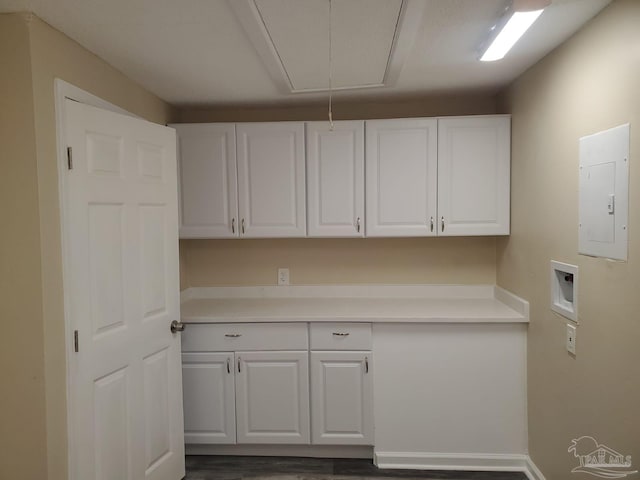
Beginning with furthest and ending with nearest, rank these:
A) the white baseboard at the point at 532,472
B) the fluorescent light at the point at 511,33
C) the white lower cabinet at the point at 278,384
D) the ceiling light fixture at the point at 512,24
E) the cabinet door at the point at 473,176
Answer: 1. the cabinet door at the point at 473,176
2. the white lower cabinet at the point at 278,384
3. the white baseboard at the point at 532,472
4. the fluorescent light at the point at 511,33
5. the ceiling light fixture at the point at 512,24

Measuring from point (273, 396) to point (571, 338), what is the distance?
5.46 feet

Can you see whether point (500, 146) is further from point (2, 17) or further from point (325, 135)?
point (2, 17)

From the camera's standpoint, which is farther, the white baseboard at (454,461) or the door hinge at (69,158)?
the white baseboard at (454,461)

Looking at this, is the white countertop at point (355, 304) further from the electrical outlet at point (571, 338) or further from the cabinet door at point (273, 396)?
the electrical outlet at point (571, 338)

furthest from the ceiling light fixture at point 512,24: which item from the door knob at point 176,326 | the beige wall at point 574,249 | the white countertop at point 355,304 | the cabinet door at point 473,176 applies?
the door knob at point 176,326

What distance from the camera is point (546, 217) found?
6.72ft

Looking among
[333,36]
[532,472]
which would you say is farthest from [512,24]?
[532,472]

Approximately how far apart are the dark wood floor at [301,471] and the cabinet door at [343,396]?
0.15 metres

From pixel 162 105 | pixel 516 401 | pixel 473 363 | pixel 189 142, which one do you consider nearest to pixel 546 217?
pixel 473 363

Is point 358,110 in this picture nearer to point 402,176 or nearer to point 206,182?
point 402,176

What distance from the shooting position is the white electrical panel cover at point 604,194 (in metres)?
1.44

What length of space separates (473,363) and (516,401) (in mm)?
329

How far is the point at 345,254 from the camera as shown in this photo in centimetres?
300

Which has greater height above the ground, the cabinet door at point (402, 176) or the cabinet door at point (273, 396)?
the cabinet door at point (402, 176)
